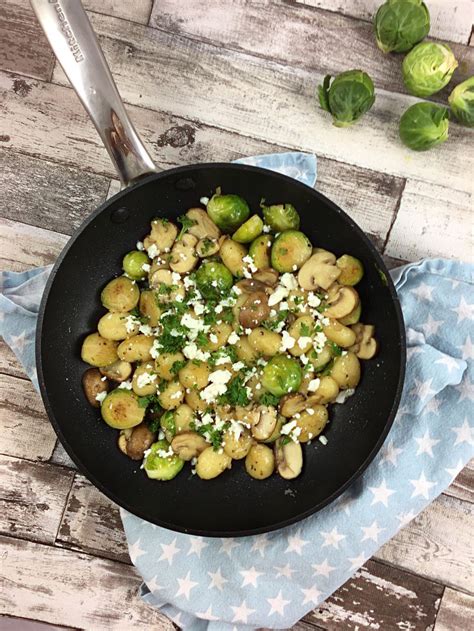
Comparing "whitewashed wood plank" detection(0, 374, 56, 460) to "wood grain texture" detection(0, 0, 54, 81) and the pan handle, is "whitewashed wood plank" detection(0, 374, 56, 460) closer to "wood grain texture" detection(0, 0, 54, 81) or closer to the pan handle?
the pan handle

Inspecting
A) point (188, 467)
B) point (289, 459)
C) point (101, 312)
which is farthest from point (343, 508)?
point (101, 312)

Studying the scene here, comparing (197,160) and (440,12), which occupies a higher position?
(440,12)

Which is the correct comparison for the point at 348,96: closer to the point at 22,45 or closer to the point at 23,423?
the point at 22,45

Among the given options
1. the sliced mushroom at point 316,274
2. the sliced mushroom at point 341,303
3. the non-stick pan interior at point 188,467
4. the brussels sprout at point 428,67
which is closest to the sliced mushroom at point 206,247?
the non-stick pan interior at point 188,467

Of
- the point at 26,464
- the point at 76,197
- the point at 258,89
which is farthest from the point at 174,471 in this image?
the point at 258,89

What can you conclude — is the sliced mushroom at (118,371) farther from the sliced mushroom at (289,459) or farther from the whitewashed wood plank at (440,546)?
the whitewashed wood plank at (440,546)

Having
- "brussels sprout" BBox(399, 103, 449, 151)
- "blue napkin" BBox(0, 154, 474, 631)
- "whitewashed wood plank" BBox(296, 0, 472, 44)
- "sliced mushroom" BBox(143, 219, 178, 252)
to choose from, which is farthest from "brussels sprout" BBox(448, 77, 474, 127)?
"sliced mushroom" BBox(143, 219, 178, 252)
